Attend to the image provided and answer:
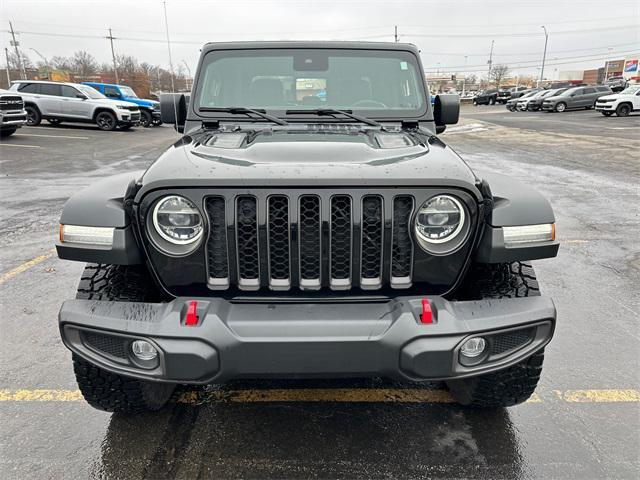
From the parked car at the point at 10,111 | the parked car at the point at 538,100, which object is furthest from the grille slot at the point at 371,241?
the parked car at the point at 538,100

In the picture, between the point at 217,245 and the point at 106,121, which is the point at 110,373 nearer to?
the point at 217,245

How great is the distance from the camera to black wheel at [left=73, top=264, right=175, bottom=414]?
212cm

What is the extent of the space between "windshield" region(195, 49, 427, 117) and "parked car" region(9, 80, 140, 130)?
17816 millimetres

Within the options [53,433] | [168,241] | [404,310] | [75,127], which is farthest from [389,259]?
[75,127]

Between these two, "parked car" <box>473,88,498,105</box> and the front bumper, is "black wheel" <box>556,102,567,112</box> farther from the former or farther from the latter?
the front bumper

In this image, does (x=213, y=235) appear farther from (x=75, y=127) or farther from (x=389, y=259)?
(x=75, y=127)

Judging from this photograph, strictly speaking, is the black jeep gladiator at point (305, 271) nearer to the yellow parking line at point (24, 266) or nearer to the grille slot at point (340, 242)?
the grille slot at point (340, 242)

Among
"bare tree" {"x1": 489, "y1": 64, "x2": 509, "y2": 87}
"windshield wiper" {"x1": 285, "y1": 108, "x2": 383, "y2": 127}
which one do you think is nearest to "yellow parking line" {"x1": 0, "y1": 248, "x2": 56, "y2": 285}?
"windshield wiper" {"x1": 285, "y1": 108, "x2": 383, "y2": 127}

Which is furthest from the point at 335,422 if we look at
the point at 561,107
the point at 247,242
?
the point at 561,107

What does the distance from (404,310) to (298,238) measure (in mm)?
506

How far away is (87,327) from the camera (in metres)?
1.88

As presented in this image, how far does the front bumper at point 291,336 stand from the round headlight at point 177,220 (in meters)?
0.27

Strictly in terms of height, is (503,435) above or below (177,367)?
below

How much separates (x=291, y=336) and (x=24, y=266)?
402 centimetres
